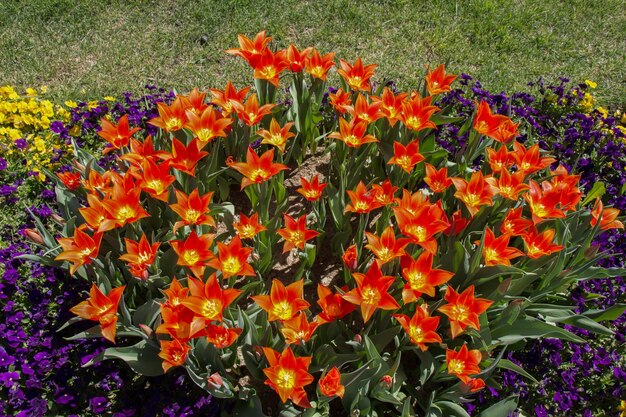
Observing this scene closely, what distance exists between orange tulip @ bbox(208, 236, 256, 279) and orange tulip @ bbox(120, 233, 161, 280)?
9.5 inches

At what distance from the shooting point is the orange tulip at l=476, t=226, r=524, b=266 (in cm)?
224

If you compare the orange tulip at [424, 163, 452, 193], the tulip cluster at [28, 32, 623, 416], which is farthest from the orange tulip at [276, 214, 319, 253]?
the orange tulip at [424, 163, 452, 193]

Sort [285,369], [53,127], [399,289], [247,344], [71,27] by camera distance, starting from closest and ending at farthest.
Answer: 1. [285,369]
2. [247,344]
3. [399,289]
4. [53,127]
5. [71,27]

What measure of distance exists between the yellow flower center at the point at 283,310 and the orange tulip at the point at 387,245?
0.39 m

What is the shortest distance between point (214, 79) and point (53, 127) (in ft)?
4.82

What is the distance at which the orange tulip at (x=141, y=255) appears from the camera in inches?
86.4

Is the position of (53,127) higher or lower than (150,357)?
higher

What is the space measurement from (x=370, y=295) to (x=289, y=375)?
1.37 feet

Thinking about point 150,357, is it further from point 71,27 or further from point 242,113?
point 71,27

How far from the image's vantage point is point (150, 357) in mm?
2303

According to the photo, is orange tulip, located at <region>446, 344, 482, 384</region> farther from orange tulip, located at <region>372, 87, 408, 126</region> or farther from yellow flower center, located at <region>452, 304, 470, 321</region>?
orange tulip, located at <region>372, 87, 408, 126</region>

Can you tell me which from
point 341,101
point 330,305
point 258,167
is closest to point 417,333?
point 330,305

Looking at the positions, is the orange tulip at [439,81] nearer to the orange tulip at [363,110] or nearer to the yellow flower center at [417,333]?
the orange tulip at [363,110]

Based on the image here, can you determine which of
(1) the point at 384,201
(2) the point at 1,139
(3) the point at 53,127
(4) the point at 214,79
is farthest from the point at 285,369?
(4) the point at 214,79
